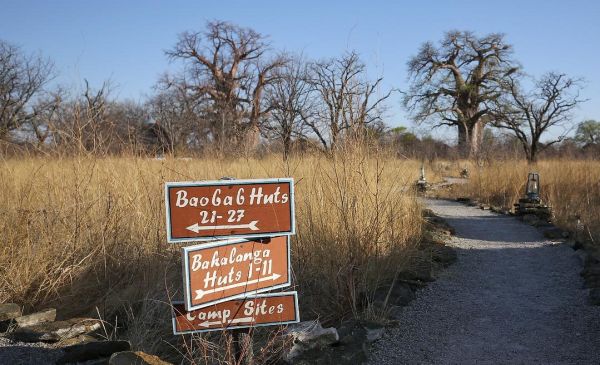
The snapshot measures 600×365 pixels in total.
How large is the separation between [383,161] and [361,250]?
1.23 metres

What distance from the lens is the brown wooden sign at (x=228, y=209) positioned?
9.78ft

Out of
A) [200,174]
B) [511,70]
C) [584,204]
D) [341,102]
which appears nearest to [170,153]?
[200,174]

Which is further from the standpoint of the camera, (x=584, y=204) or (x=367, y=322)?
(x=584, y=204)

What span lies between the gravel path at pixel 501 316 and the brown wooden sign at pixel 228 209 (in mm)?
1751

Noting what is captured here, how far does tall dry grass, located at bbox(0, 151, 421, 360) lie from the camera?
4.87 metres

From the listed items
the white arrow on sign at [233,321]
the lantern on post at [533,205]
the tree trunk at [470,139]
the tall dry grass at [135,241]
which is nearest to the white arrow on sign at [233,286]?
the white arrow on sign at [233,321]

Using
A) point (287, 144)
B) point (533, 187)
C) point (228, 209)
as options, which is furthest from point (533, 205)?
point (228, 209)

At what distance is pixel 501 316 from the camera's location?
17.4 ft

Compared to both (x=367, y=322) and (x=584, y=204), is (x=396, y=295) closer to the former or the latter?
(x=367, y=322)

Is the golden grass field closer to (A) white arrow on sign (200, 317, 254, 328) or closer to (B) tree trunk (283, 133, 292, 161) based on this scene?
(B) tree trunk (283, 133, 292, 161)

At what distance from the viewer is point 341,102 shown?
5617mm

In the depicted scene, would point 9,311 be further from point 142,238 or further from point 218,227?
point 218,227

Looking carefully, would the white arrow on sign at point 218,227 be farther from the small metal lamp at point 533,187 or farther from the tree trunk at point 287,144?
the small metal lamp at point 533,187

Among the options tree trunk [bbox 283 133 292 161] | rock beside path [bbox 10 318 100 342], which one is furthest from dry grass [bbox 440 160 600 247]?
rock beside path [bbox 10 318 100 342]
